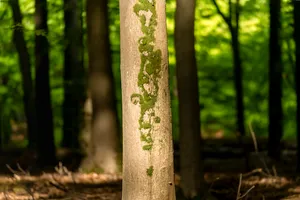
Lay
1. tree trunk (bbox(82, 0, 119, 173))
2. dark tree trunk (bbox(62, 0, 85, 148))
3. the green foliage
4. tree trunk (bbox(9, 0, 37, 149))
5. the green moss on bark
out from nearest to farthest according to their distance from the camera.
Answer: the green moss on bark → tree trunk (bbox(82, 0, 119, 173)) → dark tree trunk (bbox(62, 0, 85, 148)) → tree trunk (bbox(9, 0, 37, 149)) → the green foliage

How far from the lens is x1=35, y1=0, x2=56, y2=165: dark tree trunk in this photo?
19328 millimetres

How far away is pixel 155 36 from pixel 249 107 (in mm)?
25445

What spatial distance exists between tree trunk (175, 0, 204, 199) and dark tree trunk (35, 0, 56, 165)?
8394mm

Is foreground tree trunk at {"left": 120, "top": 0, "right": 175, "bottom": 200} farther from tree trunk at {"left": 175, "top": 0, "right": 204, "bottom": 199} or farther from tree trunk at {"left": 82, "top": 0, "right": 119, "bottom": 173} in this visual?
tree trunk at {"left": 82, "top": 0, "right": 119, "bottom": 173}

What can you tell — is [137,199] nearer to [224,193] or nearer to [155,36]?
[155,36]

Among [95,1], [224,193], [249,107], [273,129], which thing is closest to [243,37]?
[249,107]

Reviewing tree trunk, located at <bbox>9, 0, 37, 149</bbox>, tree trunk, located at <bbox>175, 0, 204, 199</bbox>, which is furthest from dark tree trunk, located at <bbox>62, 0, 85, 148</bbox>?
tree trunk, located at <bbox>175, 0, 204, 199</bbox>

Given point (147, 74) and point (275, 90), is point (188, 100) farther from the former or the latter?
point (275, 90)

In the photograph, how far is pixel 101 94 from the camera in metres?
16.0

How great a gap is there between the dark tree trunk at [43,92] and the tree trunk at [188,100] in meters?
8.39

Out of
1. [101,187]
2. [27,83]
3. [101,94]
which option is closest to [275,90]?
[101,94]

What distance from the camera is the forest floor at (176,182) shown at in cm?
1160

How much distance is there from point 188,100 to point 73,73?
10396 mm

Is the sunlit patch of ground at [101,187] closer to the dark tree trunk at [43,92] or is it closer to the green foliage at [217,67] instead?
the dark tree trunk at [43,92]
